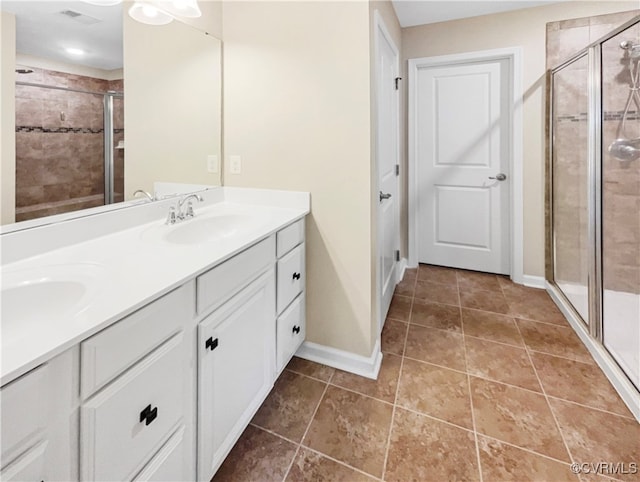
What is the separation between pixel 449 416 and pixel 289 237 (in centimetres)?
108

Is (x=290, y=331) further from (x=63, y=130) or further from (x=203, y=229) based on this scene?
(x=63, y=130)

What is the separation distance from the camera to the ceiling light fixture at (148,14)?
1429mm

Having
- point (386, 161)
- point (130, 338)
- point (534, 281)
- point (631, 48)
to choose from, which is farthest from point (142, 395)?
point (534, 281)

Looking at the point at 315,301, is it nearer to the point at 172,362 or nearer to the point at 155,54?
the point at 172,362

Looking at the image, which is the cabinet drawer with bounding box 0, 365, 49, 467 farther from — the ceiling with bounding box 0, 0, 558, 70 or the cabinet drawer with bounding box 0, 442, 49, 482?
the ceiling with bounding box 0, 0, 558, 70

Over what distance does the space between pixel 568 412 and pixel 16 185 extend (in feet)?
7.59

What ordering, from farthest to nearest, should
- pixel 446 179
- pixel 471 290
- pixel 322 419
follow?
1. pixel 446 179
2. pixel 471 290
3. pixel 322 419

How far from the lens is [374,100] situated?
170 cm

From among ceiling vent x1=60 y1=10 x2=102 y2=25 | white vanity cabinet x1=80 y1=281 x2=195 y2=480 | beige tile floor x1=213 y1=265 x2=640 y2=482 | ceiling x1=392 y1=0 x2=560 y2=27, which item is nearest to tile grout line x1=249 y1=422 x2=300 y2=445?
beige tile floor x1=213 y1=265 x2=640 y2=482

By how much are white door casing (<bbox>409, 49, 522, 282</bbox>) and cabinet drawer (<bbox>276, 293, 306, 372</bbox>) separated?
1835mm

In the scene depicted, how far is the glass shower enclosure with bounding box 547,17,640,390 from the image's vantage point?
6.30ft

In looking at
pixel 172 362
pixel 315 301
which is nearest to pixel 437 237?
pixel 315 301

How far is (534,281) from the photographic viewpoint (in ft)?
9.46

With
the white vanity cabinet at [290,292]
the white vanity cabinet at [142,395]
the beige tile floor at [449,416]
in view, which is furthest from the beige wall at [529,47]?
the white vanity cabinet at [142,395]
